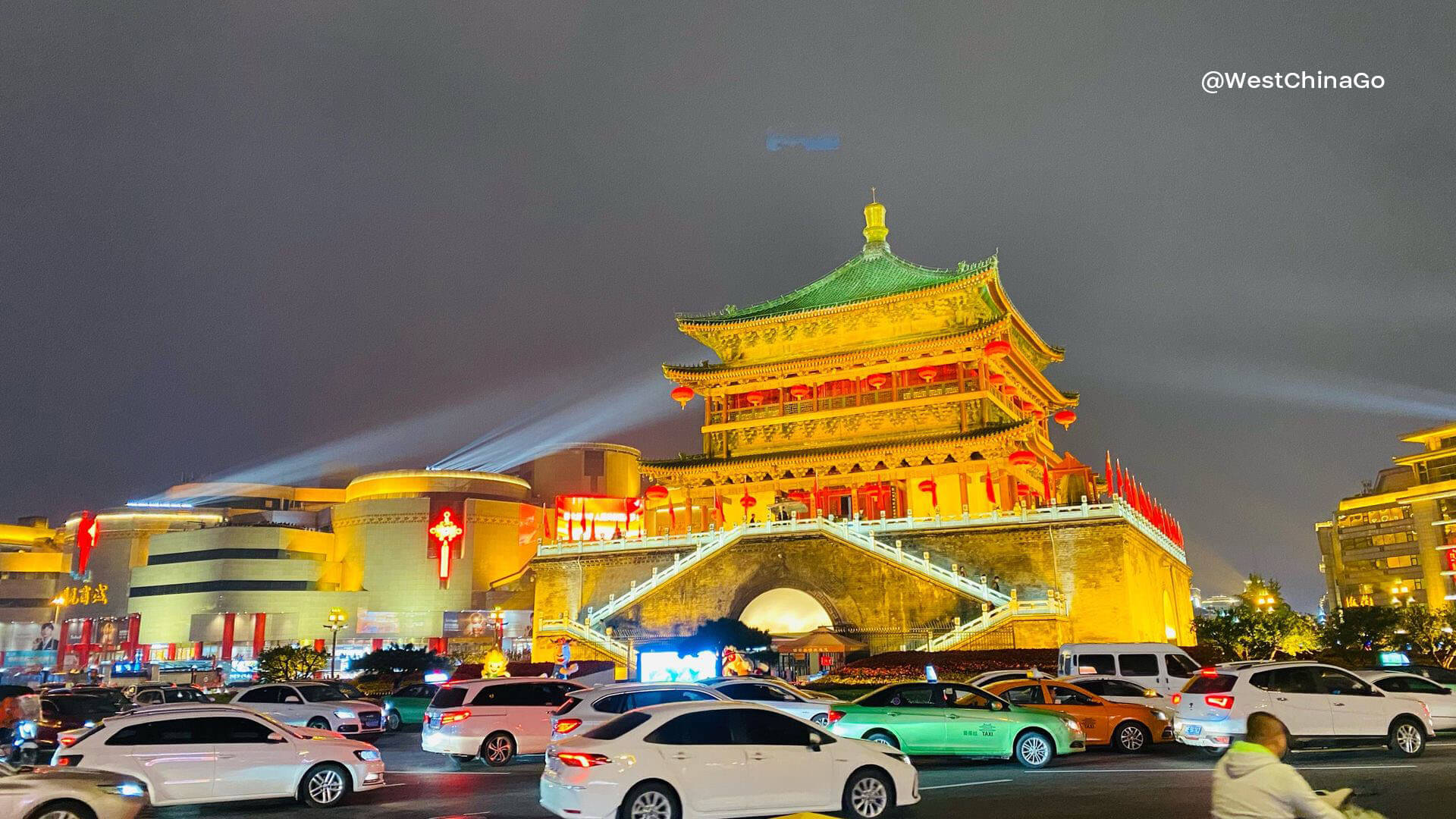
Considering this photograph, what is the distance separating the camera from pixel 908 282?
4250cm

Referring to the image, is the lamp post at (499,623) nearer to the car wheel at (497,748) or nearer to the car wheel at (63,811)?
the car wheel at (497,748)

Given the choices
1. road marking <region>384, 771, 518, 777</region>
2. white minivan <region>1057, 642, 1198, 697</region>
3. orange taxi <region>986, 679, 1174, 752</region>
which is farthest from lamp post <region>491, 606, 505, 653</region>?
orange taxi <region>986, 679, 1174, 752</region>

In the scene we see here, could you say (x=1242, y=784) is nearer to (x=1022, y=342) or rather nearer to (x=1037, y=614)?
(x=1037, y=614)

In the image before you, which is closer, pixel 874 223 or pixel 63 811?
pixel 63 811

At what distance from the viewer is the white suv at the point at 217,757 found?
10.2 metres

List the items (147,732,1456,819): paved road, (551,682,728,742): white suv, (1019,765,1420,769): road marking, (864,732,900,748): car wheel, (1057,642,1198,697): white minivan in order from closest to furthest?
(147,732,1456,819): paved road → (1019,765,1420,769): road marking → (551,682,728,742): white suv → (864,732,900,748): car wheel → (1057,642,1198,697): white minivan

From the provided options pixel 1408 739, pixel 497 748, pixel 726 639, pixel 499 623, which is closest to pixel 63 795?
pixel 497 748

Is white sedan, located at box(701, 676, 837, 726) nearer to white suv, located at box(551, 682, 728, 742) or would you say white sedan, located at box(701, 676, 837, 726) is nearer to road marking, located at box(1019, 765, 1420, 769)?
white suv, located at box(551, 682, 728, 742)

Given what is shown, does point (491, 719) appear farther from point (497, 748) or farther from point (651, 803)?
point (651, 803)

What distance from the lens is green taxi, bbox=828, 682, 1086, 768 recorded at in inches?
514

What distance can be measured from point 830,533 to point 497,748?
20.1 metres

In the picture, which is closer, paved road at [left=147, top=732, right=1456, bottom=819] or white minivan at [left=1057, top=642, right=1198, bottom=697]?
paved road at [left=147, top=732, right=1456, bottom=819]

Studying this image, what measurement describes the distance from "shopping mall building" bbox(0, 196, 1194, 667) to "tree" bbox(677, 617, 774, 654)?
4.56 metres

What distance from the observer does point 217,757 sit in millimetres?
10477
